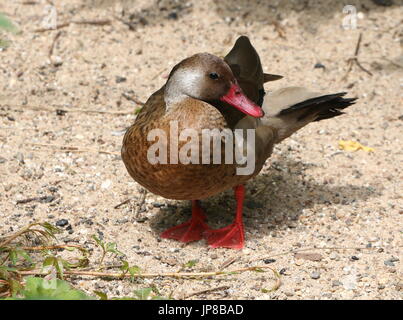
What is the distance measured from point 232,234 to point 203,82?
1.05 meters

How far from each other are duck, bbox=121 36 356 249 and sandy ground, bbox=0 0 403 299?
0.39m

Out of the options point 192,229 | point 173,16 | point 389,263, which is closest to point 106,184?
point 192,229

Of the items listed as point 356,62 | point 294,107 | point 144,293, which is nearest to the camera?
point 144,293

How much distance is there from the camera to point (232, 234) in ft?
15.0

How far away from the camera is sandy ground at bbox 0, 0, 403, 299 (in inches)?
163

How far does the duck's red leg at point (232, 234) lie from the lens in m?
4.50

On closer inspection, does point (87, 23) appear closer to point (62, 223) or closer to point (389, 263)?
point (62, 223)

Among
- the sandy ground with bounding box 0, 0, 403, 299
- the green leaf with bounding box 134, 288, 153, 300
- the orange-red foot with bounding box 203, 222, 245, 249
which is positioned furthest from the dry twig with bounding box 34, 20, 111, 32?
the green leaf with bounding box 134, 288, 153, 300

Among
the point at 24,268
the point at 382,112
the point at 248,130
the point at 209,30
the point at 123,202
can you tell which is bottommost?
the point at 24,268

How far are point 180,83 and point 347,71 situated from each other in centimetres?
291

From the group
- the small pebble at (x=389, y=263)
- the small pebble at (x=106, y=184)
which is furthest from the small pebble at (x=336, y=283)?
the small pebble at (x=106, y=184)

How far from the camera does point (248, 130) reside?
4.43m

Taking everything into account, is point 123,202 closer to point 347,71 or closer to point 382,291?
point 382,291

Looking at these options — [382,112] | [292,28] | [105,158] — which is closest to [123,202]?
[105,158]
